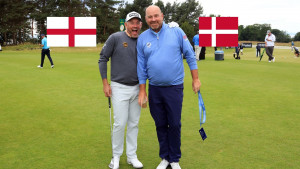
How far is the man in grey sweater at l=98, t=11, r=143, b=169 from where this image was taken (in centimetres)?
392

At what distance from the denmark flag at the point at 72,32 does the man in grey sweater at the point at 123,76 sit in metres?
1.84

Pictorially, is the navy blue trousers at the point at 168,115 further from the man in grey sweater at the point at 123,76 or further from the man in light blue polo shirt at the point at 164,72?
the man in grey sweater at the point at 123,76

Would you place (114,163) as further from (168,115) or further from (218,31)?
(218,31)

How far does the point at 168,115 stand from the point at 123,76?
757 millimetres

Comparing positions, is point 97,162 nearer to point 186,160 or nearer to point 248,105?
point 186,160

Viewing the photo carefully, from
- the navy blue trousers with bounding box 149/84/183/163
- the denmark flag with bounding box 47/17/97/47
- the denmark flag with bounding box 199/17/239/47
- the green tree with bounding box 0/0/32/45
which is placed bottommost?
the navy blue trousers with bounding box 149/84/183/163

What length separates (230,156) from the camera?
4.45 metres

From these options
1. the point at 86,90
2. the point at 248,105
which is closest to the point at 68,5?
the point at 86,90

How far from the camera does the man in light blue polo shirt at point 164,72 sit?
12.1 ft

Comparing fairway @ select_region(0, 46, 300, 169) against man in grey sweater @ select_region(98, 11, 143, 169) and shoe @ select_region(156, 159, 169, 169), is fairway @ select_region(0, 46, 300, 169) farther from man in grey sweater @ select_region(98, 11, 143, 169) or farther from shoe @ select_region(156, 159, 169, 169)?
man in grey sweater @ select_region(98, 11, 143, 169)

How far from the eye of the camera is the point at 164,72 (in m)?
3.72

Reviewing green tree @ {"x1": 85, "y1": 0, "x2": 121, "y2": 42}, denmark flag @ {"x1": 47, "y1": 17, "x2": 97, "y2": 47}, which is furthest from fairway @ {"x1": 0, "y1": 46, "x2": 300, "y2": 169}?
green tree @ {"x1": 85, "y1": 0, "x2": 121, "y2": 42}

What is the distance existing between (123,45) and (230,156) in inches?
86.3

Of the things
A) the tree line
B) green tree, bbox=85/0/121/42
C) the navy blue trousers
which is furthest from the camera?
green tree, bbox=85/0/121/42
